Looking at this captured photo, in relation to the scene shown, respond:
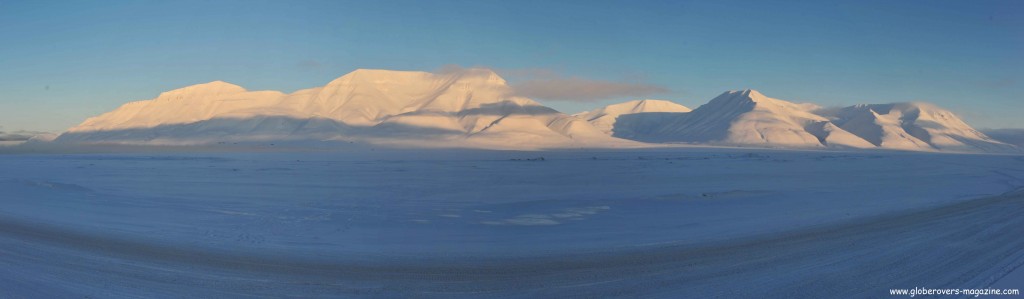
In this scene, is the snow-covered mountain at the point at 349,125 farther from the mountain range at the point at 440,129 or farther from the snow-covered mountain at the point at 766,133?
the snow-covered mountain at the point at 766,133

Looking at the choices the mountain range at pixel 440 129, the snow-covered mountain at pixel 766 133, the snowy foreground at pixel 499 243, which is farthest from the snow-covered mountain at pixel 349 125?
the snowy foreground at pixel 499 243

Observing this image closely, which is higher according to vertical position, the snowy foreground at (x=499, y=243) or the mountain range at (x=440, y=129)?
the mountain range at (x=440, y=129)

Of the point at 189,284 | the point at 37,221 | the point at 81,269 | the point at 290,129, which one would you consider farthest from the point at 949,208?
the point at 290,129

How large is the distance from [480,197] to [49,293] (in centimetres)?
1499

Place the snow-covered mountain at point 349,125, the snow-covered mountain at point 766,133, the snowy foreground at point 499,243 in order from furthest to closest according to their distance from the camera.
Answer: the snow-covered mountain at point 766,133 < the snow-covered mountain at point 349,125 < the snowy foreground at point 499,243

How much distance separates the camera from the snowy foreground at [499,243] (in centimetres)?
916

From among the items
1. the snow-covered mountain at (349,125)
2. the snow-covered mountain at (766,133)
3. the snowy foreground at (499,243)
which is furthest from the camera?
the snow-covered mountain at (766,133)

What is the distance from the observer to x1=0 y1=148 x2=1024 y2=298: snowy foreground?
9.16 m

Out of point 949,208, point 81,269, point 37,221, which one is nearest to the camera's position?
point 81,269

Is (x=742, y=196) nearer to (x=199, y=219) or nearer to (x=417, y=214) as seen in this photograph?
(x=417, y=214)

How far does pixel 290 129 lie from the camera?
538 feet

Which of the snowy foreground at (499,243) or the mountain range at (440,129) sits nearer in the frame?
the snowy foreground at (499,243)

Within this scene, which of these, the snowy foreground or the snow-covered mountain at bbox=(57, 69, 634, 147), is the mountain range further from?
the snowy foreground

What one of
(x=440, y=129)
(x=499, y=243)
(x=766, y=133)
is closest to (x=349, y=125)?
(x=440, y=129)
